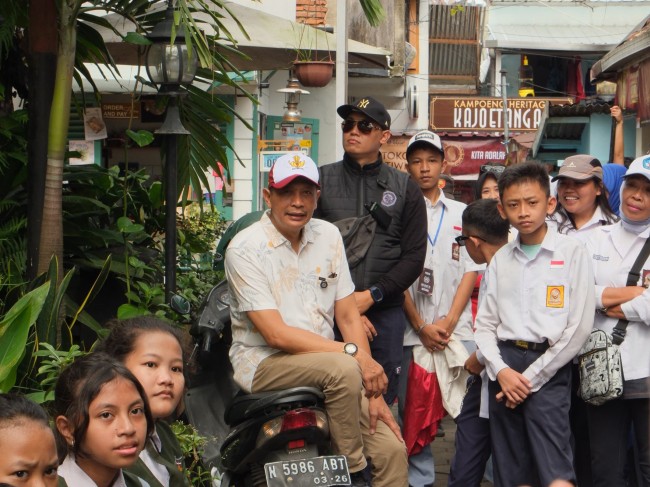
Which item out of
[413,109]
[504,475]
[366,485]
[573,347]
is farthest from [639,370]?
[413,109]

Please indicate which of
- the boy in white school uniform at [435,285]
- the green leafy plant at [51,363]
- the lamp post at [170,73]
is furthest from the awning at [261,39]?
the green leafy plant at [51,363]

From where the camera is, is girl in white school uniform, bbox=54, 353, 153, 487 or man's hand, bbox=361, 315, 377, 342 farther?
man's hand, bbox=361, 315, 377, 342

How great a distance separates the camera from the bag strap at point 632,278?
19.1ft

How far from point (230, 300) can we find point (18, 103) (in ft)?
15.5

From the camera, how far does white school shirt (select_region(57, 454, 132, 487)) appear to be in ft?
12.2

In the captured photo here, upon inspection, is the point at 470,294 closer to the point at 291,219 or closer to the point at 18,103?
the point at 291,219

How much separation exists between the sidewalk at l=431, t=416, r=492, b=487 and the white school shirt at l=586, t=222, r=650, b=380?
2152 mm

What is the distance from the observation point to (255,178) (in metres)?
20.0

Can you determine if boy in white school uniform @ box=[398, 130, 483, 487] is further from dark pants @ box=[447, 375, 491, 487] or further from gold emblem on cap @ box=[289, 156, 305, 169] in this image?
gold emblem on cap @ box=[289, 156, 305, 169]

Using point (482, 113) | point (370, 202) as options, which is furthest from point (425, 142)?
point (482, 113)

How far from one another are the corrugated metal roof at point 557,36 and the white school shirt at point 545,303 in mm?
31230

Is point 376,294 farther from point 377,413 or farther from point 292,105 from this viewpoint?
point 292,105

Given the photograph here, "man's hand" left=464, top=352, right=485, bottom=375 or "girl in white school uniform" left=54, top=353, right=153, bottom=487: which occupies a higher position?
"girl in white school uniform" left=54, top=353, right=153, bottom=487

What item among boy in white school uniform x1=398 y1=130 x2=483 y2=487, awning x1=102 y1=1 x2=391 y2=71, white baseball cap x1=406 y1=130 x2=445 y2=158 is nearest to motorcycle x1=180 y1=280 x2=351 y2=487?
boy in white school uniform x1=398 y1=130 x2=483 y2=487
